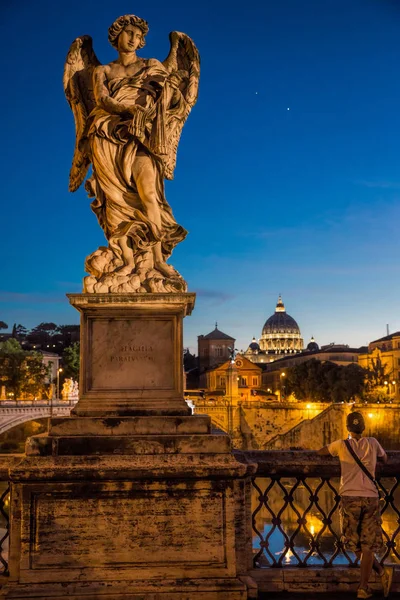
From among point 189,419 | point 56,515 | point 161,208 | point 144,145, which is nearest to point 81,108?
point 144,145

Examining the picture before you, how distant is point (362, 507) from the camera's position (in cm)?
528

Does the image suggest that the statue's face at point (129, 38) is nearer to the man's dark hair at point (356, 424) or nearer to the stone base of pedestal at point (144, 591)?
the man's dark hair at point (356, 424)

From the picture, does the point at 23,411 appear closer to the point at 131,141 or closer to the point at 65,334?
the point at 131,141

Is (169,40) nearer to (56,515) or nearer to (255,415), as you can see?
(56,515)

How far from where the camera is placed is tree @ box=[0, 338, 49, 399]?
238 ft

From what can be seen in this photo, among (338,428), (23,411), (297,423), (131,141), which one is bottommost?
(338,428)

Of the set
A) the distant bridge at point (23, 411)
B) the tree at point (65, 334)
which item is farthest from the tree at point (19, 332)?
the distant bridge at point (23, 411)

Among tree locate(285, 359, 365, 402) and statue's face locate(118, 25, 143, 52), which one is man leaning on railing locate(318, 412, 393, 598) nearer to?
statue's face locate(118, 25, 143, 52)

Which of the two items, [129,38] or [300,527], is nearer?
[300,527]

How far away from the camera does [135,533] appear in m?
5.20

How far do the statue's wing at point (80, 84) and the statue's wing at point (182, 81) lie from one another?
79 centimetres

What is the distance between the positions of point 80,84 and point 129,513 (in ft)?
13.9

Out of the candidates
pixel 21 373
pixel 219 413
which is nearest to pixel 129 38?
pixel 21 373

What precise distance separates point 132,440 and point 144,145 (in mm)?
2879
